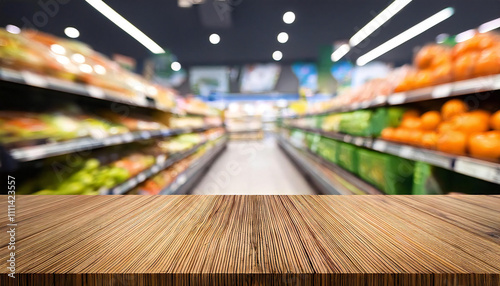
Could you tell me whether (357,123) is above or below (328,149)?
above

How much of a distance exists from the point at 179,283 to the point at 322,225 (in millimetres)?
289

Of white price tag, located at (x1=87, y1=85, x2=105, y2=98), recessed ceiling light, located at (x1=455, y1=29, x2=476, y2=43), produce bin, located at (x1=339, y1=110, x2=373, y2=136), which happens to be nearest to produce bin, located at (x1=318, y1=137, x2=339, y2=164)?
produce bin, located at (x1=339, y1=110, x2=373, y2=136)

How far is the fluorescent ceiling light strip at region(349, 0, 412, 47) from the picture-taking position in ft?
12.7

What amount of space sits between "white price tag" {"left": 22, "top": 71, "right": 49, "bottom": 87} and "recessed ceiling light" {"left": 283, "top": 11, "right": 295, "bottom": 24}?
4660mm

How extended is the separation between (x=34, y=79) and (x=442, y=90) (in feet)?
7.35

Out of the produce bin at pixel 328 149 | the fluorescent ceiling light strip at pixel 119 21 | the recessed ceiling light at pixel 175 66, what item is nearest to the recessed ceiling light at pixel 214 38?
the fluorescent ceiling light strip at pixel 119 21

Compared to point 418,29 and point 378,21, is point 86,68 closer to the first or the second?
point 378,21

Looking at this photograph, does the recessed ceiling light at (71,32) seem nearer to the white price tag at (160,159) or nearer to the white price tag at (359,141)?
the white price tag at (160,159)

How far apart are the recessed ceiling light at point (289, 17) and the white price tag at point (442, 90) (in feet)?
13.6

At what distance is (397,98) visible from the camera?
1.61 m

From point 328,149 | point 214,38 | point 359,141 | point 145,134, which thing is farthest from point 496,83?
point 214,38

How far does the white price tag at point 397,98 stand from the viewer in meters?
1.55

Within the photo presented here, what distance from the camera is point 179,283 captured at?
0.29 m

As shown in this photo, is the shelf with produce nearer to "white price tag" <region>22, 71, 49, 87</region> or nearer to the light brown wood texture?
"white price tag" <region>22, 71, 49, 87</region>
